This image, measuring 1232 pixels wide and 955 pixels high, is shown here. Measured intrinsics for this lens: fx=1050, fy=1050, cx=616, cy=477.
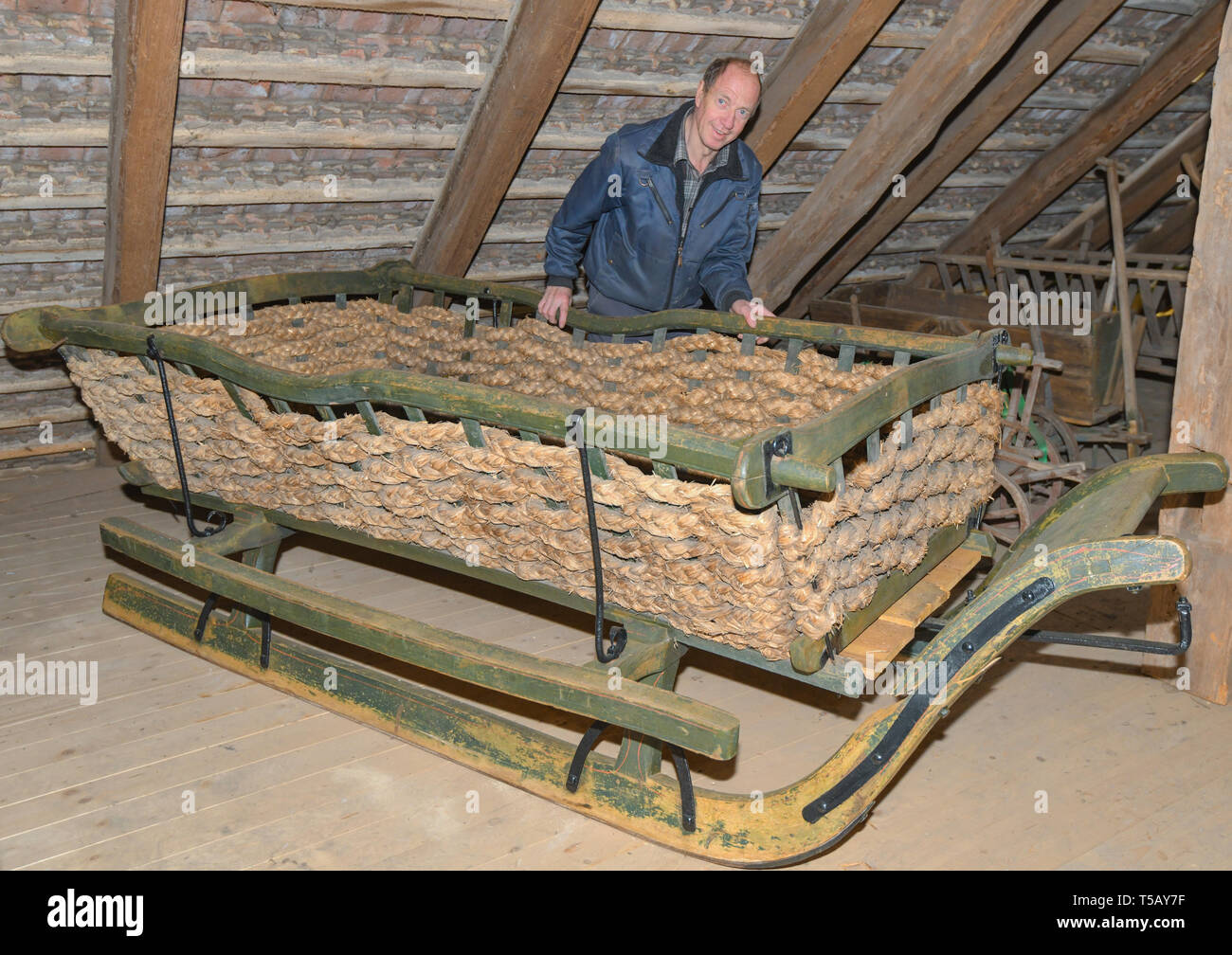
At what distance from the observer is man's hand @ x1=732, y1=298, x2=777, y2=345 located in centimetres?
298

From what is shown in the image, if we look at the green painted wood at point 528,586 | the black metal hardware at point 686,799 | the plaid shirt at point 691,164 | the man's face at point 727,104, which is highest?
the man's face at point 727,104

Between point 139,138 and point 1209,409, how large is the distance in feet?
10.3

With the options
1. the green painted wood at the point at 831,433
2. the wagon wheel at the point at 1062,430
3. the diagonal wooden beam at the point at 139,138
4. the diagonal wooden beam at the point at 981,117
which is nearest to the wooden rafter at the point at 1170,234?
the diagonal wooden beam at the point at 981,117

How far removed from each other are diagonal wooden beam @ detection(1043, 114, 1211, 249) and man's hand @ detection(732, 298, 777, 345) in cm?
343

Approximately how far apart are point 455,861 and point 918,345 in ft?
5.31

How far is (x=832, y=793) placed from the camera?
76.3 inches

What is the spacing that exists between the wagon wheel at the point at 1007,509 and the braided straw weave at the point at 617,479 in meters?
0.88

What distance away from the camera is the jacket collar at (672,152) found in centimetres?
340

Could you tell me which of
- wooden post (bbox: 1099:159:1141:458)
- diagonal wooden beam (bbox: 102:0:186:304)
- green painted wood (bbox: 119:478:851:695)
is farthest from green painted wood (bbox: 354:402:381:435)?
wooden post (bbox: 1099:159:1141:458)

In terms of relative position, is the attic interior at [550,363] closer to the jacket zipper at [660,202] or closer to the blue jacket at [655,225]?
the blue jacket at [655,225]

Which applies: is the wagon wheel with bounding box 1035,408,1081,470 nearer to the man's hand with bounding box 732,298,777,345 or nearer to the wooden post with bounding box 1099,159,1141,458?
the wooden post with bounding box 1099,159,1141,458

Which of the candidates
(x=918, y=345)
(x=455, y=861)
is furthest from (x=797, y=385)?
(x=455, y=861)

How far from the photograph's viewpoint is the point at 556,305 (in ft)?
11.2
